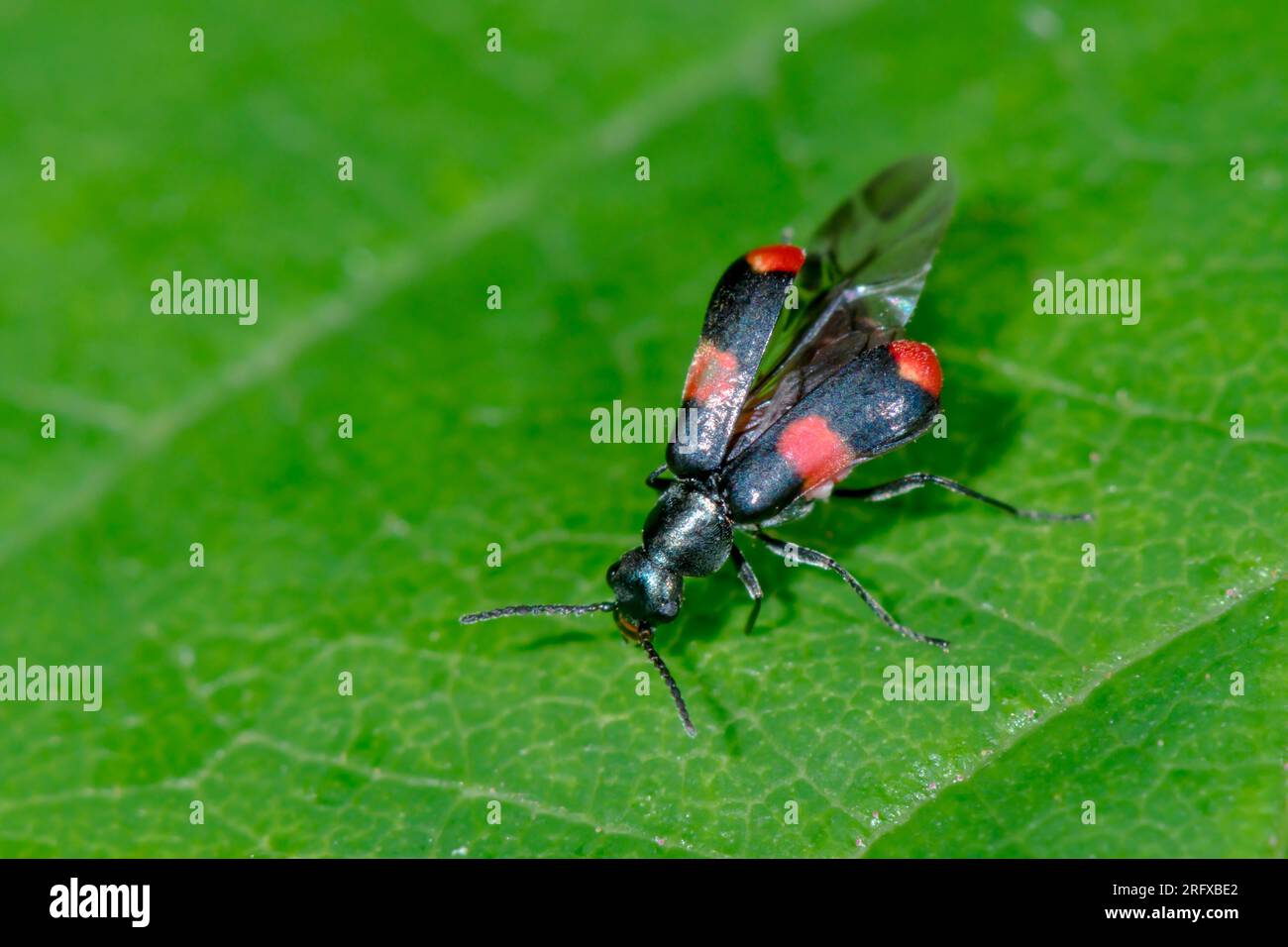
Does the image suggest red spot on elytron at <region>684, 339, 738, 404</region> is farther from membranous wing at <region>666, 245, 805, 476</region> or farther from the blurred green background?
the blurred green background

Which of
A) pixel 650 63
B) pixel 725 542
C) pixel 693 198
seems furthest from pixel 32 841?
pixel 650 63

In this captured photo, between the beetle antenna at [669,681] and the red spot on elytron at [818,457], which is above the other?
the red spot on elytron at [818,457]

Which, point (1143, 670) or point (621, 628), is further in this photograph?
point (621, 628)

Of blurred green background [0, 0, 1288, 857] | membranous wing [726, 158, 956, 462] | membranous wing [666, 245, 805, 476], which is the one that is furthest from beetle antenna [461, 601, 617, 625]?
membranous wing [726, 158, 956, 462]

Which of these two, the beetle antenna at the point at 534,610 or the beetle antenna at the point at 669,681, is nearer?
the beetle antenna at the point at 669,681

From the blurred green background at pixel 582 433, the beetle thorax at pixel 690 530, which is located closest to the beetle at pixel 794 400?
the beetle thorax at pixel 690 530

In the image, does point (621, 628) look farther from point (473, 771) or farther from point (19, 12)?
point (19, 12)

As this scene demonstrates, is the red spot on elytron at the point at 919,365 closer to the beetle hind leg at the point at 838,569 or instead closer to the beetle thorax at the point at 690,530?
the beetle hind leg at the point at 838,569
